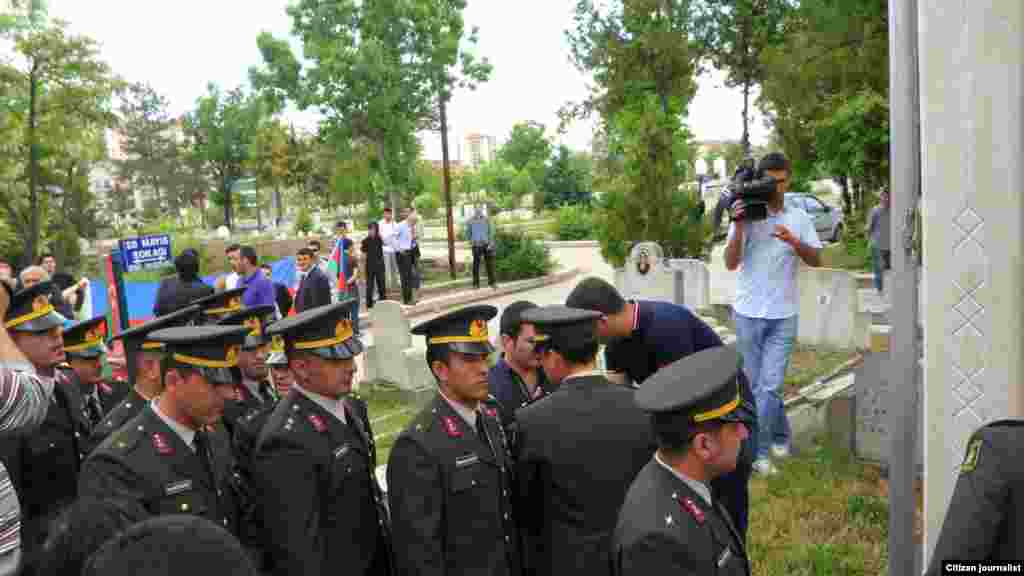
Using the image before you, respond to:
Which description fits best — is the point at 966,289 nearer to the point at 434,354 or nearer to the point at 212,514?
the point at 434,354

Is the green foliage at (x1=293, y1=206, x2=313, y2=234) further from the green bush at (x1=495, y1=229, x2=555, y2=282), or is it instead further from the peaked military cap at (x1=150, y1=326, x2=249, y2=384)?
the peaked military cap at (x1=150, y1=326, x2=249, y2=384)

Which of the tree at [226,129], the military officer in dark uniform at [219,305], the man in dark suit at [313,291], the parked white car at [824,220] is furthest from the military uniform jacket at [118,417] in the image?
the tree at [226,129]

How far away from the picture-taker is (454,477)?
10.5ft

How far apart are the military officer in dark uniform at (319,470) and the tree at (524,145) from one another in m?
59.9

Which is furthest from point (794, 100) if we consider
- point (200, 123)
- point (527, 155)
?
point (527, 155)

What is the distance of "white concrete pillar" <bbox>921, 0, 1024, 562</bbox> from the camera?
3863 millimetres

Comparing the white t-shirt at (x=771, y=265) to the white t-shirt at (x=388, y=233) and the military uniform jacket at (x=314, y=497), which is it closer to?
the military uniform jacket at (x=314, y=497)

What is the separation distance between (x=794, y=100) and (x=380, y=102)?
30.8 ft

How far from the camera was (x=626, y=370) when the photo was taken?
176 inches

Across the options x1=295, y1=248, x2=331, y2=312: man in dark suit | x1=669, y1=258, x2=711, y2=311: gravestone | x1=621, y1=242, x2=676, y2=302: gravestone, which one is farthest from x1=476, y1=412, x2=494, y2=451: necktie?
x1=669, y1=258, x2=711, y2=311: gravestone

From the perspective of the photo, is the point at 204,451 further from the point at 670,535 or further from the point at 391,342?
the point at 391,342

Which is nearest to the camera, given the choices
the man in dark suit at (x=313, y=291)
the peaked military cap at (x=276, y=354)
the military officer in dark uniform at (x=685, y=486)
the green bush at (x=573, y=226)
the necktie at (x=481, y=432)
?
the military officer in dark uniform at (x=685, y=486)

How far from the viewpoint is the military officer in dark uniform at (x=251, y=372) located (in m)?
4.77

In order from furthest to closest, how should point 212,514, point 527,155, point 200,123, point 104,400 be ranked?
point 527,155 < point 200,123 < point 104,400 < point 212,514
